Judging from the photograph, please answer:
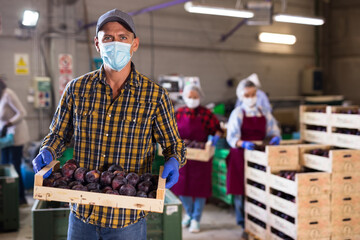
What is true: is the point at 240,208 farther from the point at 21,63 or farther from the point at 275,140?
the point at 21,63

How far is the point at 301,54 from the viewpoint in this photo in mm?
10602

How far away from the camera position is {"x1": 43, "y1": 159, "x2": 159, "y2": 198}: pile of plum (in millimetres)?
1650

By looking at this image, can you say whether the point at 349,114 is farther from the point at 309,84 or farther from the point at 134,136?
the point at 309,84

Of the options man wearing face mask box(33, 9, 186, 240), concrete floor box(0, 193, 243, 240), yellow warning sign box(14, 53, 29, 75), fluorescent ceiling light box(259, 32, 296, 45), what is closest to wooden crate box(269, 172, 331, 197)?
concrete floor box(0, 193, 243, 240)

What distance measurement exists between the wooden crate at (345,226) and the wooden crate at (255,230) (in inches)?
25.7

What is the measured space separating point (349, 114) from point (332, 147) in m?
0.41

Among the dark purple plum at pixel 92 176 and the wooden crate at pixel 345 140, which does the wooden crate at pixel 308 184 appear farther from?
the dark purple plum at pixel 92 176

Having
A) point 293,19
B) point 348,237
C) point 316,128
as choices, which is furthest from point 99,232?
point 293,19

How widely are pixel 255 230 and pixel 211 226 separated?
847 mm

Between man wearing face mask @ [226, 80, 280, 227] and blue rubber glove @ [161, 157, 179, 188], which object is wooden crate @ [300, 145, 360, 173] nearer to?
man wearing face mask @ [226, 80, 280, 227]

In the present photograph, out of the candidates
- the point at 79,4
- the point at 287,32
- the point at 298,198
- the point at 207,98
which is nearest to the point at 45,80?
the point at 79,4

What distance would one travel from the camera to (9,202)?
4316 mm

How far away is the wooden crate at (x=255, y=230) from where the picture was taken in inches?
148

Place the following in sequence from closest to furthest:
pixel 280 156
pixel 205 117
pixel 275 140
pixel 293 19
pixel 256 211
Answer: pixel 280 156
pixel 256 211
pixel 275 140
pixel 205 117
pixel 293 19
